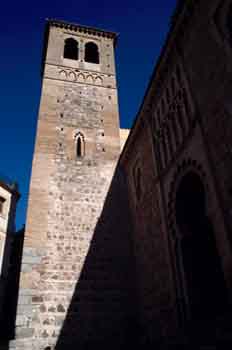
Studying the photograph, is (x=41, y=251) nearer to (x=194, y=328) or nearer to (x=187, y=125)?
(x=194, y=328)

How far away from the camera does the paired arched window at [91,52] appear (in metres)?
16.0

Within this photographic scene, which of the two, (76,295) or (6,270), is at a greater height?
(6,270)

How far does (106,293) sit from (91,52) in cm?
1318

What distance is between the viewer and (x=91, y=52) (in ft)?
53.7

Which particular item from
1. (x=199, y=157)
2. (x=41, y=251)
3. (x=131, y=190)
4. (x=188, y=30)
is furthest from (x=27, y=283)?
(x=188, y=30)

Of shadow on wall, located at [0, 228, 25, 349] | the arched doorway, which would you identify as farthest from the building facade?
shadow on wall, located at [0, 228, 25, 349]

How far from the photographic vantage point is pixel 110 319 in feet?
27.6

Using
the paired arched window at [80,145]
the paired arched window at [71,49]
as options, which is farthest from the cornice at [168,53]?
the paired arched window at [71,49]

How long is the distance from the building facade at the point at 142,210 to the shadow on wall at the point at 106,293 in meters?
0.03

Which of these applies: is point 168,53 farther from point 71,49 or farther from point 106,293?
point 71,49

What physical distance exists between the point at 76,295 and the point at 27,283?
148 centimetres

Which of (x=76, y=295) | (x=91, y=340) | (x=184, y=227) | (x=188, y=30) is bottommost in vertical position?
(x=91, y=340)

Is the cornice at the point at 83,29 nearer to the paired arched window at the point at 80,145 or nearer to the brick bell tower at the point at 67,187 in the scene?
the brick bell tower at the point at 67,187

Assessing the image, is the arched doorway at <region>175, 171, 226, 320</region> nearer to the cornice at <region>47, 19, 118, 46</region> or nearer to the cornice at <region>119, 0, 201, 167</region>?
the cornice at <region>119, 0, 201, 167</region>
